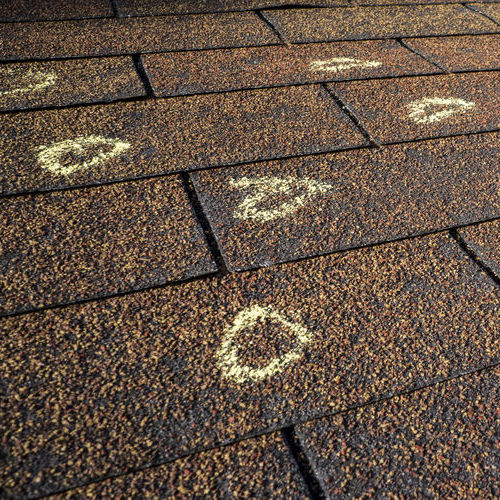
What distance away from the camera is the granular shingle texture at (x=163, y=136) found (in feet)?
7.07

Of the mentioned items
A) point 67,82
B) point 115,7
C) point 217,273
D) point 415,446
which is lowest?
point 415,446

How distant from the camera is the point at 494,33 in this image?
3.55 metres

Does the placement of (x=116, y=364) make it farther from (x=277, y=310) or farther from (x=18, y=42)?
(x=18, y=42)

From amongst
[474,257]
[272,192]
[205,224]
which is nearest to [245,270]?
[205,224]

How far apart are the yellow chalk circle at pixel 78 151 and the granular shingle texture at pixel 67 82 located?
353 mm

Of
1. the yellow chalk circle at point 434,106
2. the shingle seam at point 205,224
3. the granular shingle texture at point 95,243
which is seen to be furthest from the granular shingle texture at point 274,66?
the granular shingle texture at point 95,243

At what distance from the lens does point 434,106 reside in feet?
8.86

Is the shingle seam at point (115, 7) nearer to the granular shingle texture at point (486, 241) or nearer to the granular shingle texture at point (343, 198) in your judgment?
the granular shingle texture at point (343, 198)

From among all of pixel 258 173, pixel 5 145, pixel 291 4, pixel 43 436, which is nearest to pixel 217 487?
pixel 43 436

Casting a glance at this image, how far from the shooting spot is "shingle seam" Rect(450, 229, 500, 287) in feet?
5.99

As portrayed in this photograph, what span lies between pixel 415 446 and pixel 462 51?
8.81ft

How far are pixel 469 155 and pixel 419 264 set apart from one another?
2.64 feet

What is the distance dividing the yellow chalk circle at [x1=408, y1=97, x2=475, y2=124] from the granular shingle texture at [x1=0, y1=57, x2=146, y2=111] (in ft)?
4.39

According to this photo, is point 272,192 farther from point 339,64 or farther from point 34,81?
point 34,81
